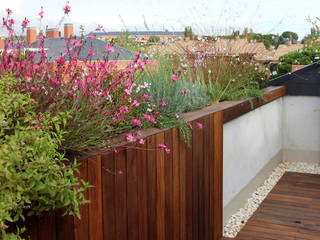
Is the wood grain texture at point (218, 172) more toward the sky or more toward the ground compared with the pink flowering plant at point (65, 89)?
more toward the ground

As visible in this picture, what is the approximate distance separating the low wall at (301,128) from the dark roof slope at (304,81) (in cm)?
8

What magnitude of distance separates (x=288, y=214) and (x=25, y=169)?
10.2ft

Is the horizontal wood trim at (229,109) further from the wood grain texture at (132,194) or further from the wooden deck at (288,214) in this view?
the wooden deck at (288,214)

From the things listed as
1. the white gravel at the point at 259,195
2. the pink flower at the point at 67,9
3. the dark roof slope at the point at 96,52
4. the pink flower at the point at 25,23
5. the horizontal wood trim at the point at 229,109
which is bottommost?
the white gravel at the point at 259,195

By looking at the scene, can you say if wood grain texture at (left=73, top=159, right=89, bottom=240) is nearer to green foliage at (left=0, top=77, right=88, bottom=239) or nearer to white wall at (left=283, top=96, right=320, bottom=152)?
green foliage at (left=0, top=77, right=88, bottom=239)

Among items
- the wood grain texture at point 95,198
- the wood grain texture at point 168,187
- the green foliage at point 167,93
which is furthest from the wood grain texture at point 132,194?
the green foliage at point 167,93

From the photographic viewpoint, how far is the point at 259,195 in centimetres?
454

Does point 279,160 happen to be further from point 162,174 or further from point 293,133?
point 162,174

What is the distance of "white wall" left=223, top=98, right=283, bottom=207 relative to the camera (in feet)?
12.3

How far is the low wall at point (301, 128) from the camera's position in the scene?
581 cm

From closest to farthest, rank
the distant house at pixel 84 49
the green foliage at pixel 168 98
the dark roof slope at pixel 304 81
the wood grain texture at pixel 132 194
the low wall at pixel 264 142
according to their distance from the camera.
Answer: the distant house at pixel 84 49 < the wood grain texture at pixel 132 194 < the green foliage at pixel 168 98 < the low wall at pixel 264 142 < the dark roof slope at pixel 304 81

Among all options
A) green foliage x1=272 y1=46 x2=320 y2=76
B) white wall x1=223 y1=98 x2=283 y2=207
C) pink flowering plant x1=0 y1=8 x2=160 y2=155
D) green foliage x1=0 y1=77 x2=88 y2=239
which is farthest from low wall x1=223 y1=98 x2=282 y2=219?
green foliage x1=272 y1=46 x2=320 y2=76

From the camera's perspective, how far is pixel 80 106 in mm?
1982

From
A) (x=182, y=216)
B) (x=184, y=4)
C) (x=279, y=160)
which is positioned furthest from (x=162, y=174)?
(x=279, y=160)
